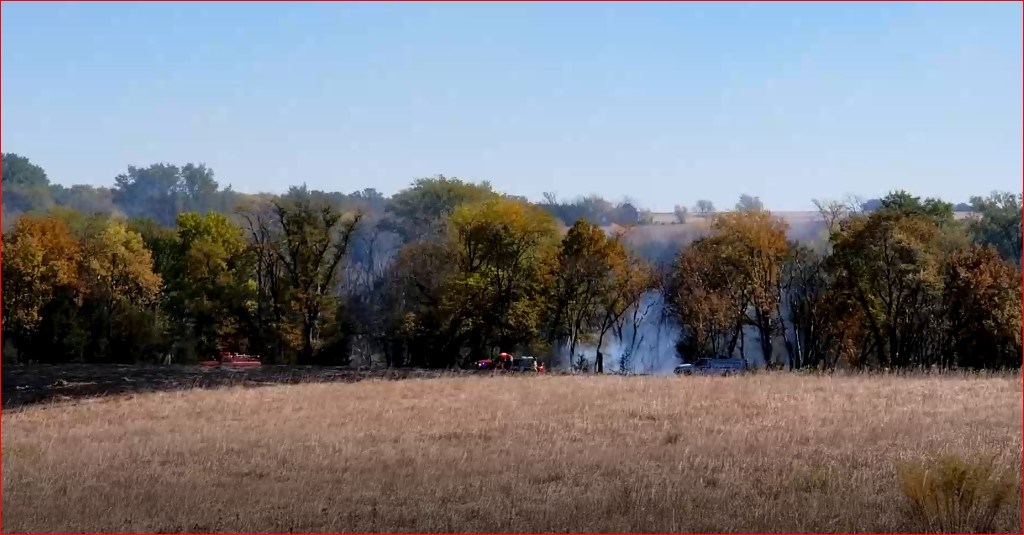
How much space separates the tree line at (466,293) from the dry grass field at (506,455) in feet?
66.8

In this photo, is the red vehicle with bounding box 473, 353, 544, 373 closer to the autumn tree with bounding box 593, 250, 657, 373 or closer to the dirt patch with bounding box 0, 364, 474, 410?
the autumn tree with bounding box 593, 250, 657, 373

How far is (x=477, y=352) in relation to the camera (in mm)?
54969

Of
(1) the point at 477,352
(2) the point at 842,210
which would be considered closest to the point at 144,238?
(1) the point at 477,352

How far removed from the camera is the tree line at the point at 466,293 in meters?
52.8

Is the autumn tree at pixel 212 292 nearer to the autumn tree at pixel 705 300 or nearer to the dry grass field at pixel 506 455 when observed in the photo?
the autumn tree at pixel 705 300

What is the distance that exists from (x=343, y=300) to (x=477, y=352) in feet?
24.7

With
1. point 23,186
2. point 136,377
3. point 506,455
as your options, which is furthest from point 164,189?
point 506,455

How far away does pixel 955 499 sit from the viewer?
1173 centimetres

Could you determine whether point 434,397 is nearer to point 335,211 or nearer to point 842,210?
point 335,211

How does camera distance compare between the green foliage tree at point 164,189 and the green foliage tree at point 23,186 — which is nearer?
the green foliage tree at point 23,186

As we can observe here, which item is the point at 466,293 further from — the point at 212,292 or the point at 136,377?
the point at 136,377

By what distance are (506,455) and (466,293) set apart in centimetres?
3486

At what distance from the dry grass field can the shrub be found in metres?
0.23

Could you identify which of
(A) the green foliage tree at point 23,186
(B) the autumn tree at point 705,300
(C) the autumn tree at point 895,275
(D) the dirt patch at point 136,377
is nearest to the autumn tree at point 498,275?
(B) the autumn tree at point 705,300
